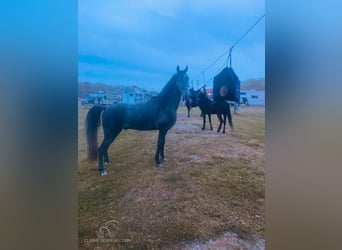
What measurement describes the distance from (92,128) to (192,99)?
21.6 inches

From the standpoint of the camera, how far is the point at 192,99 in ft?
4.33

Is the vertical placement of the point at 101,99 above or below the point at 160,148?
above

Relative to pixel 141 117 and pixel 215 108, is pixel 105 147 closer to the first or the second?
pixel 141 117

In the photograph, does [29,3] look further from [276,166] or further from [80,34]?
[276,166]

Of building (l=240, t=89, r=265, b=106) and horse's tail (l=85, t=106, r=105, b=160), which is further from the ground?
building (l=240, t=89, r=265, b=106)

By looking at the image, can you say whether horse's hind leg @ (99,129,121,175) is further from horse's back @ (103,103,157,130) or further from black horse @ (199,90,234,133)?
black horse @ (199,90,234,133)

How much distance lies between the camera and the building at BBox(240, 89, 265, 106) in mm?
1165

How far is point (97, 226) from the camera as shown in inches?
47.9

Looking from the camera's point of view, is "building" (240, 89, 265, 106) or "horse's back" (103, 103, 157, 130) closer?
"building" (240, 89, 265, 106)

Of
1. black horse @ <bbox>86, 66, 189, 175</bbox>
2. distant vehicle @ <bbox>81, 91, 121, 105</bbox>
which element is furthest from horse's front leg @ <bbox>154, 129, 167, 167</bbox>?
distant vehicle @ <bbox>81, 91, 121, 105</bbox>

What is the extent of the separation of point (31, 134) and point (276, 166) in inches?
46.8

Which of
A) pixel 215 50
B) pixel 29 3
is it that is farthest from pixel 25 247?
pixel 215 50

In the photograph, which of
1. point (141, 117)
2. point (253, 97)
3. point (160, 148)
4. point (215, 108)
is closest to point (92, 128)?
point (141, 117)

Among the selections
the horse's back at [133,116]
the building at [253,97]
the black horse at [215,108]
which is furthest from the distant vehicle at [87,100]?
A: the building at [253,97]
